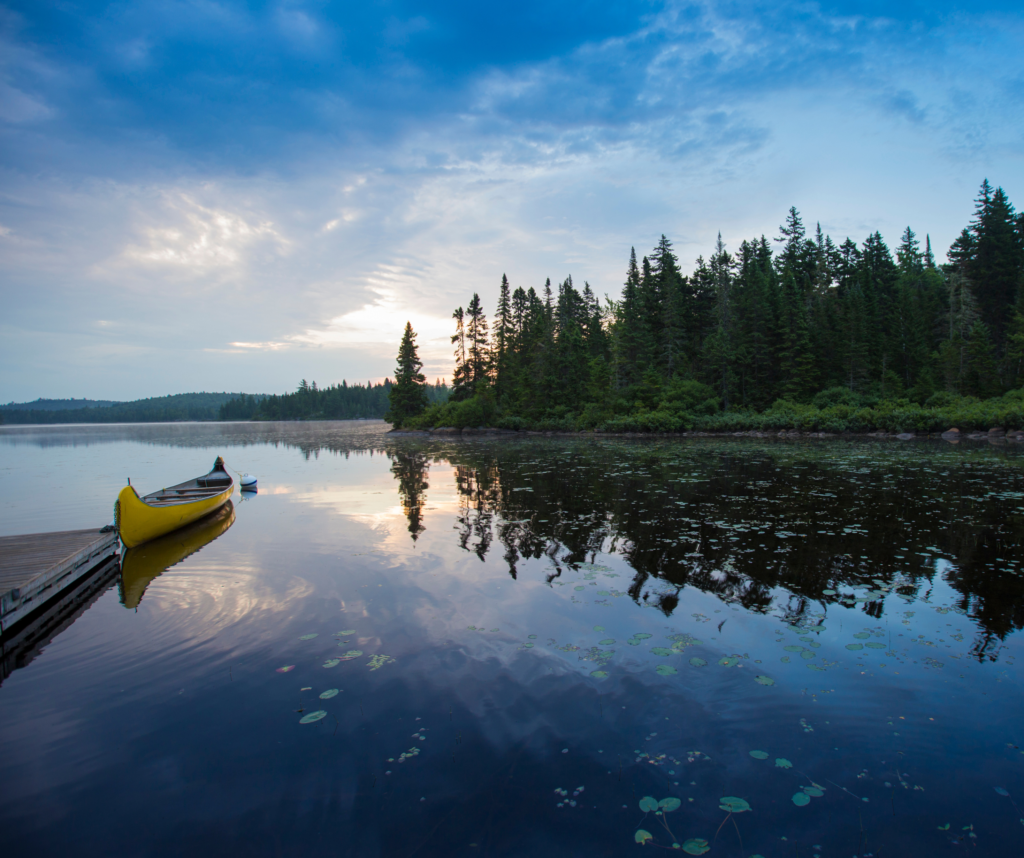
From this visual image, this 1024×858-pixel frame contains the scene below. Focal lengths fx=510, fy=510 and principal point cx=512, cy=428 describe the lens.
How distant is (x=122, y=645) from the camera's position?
24.4ft

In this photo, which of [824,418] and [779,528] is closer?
[779,528]

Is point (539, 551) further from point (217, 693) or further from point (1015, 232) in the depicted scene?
point (1015, 232)

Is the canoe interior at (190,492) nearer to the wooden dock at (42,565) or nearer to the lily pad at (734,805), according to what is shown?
the wooden dock at (42,565)

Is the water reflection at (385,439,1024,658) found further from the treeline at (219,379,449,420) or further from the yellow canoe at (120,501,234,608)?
the treeline at (219,379,449,420)

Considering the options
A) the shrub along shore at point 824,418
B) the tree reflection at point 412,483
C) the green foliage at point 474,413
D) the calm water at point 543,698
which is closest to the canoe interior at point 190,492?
the calm water at point 543,698

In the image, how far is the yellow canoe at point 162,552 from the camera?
10188 millimetres

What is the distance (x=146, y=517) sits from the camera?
42.9 ft

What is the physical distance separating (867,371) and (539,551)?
59794 millimetres

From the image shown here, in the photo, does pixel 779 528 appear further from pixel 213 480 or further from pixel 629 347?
pixel 629 347

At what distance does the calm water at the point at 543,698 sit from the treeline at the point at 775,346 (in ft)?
140

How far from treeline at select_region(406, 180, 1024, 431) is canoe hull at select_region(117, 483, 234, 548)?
44882mm

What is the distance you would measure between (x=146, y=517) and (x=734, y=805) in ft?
47.0

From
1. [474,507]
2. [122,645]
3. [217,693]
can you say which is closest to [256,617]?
[122,645]

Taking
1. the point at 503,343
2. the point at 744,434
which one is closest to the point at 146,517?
the point at 744,434
